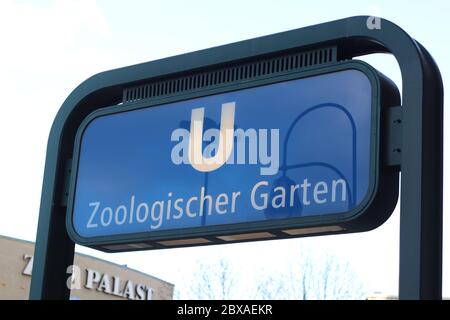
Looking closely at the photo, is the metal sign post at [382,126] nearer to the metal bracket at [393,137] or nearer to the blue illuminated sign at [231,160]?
the metal bracket at [393,137]

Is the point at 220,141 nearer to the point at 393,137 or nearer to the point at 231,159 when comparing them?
the point at 231,159

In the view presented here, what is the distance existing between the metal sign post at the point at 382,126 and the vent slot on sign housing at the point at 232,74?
0.03 meters

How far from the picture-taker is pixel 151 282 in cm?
4034

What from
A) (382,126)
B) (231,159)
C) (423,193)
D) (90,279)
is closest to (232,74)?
(231,159)

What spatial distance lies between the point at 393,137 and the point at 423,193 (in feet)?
1.57

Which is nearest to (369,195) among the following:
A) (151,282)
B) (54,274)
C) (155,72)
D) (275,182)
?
(275,182)

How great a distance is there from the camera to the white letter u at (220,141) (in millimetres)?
6654

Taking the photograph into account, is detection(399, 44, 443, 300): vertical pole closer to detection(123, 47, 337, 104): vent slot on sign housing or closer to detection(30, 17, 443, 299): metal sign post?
detection(30, 17, 443, 299): metal sign post

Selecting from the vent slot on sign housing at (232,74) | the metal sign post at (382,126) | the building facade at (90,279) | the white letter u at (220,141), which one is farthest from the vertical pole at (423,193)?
the building facade at (90,279)

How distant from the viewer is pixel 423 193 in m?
A: 5.63

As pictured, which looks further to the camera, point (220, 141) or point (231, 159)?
point (220, 141)

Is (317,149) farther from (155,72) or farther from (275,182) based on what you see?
(155,72)

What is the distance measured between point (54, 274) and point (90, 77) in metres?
1.67
